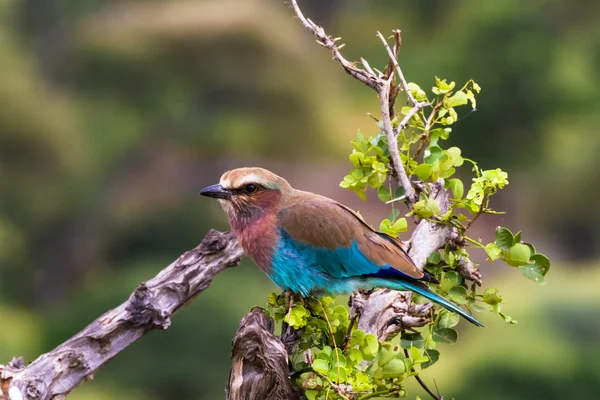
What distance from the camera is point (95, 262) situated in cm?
682

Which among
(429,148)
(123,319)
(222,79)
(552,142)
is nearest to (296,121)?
(222,79)

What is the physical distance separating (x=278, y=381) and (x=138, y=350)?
4143 mm

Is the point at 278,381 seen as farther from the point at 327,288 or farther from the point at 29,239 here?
the point at 29,239

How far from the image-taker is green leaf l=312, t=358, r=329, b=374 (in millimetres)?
1323

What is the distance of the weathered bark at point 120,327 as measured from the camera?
6.22ft

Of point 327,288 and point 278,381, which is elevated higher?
point 327,288

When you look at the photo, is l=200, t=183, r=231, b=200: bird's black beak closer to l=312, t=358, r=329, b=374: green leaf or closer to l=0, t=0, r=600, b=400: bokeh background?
l=312, t=358, r=329, b=374: green leaf

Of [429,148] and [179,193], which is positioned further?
[179,193]

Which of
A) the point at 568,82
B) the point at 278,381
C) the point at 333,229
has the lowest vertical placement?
the point at 278,381

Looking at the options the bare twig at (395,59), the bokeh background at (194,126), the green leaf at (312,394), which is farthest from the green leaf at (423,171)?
the bokeh background at (194,126)

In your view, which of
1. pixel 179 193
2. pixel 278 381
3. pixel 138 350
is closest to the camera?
pixel 278 381

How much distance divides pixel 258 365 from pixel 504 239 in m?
0.44

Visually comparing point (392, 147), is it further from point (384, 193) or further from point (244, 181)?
point (244, 181)

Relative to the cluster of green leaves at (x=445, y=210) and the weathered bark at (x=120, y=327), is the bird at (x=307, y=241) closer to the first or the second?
the cluster of green leaves at (x=445, y=210)
